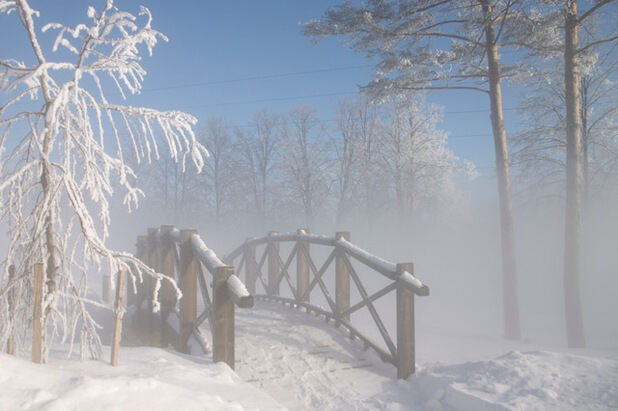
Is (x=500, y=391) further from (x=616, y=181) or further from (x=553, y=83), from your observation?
(x=616, y=181)

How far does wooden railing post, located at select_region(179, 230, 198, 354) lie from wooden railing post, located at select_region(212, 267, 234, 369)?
54.6 inches

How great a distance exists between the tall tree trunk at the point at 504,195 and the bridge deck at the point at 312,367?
5029 mm

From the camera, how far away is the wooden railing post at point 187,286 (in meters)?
4.61

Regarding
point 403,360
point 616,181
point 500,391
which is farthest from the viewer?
point 616,181

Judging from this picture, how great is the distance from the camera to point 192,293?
468cm

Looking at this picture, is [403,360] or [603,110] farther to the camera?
[603,110]

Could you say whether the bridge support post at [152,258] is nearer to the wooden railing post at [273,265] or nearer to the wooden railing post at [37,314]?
the wooden railing post at [273,265]

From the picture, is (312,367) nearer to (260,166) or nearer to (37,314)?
(37,314)

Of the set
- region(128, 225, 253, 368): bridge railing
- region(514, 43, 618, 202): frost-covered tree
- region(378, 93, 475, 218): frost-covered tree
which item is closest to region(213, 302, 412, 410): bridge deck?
region(128, 225, 253, 368): bridge railing

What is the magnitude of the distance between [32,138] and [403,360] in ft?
13.0

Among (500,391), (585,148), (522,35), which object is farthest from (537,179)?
(500,391)

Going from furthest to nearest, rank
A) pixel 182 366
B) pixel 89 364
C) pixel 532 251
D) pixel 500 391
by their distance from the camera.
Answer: pixel 532 251
pixel 500 391
pixel 182 366
pixel 89 364

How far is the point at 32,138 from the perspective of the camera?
8.23ft

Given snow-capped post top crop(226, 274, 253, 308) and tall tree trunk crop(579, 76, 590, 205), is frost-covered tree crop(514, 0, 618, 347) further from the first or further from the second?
snow-capped post top crop(226, 274, 253, 308)
